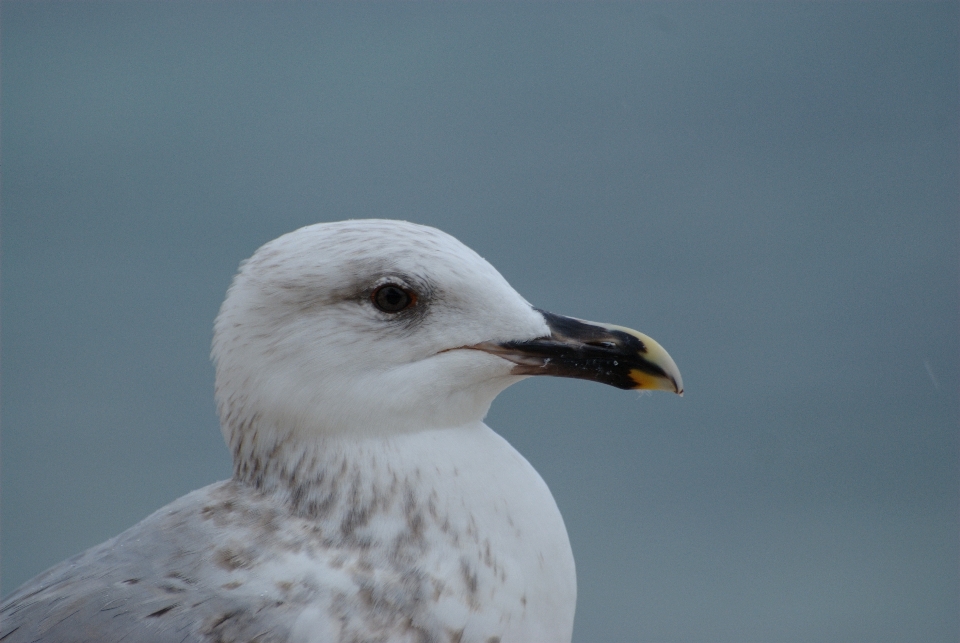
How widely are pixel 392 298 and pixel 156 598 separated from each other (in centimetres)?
39

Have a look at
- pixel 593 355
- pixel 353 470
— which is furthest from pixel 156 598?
pixel 593 355

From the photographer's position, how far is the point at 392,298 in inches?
40.8

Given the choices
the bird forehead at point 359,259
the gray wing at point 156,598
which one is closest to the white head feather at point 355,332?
the bird forehead at point 359,259

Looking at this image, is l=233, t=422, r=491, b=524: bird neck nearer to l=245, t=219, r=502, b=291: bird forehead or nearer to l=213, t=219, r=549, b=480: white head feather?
l=213, t=219, r=549, b=480: white head feather

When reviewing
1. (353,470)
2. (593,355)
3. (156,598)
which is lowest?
(156,598)

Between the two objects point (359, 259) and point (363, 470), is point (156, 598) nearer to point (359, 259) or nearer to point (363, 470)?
point (363, 470)

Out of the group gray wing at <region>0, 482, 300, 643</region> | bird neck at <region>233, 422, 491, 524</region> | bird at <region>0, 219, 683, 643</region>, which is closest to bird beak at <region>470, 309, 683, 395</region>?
bird at <region>0, 219, 683, 643</region>

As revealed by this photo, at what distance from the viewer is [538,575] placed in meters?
1.06

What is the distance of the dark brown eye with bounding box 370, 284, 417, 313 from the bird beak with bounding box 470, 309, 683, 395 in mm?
93

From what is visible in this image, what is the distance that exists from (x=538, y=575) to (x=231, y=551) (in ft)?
1.07

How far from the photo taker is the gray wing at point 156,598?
966 millimetres

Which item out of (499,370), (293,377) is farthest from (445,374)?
(293,377)

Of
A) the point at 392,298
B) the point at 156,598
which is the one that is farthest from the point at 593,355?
the point at 156,598

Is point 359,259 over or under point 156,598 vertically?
over
